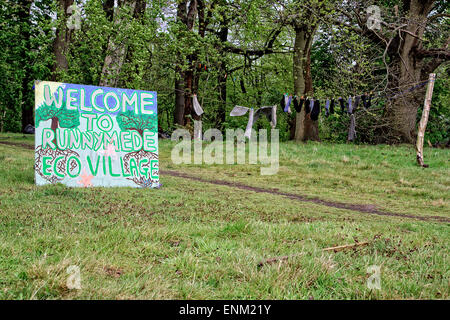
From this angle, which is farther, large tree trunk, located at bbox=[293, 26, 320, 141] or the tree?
large tree trunk, located at bbox=[293, 26, 320, 141]

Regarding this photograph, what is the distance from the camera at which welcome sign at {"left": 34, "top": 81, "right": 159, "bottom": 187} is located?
881 cm

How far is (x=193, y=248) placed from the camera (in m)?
3.92

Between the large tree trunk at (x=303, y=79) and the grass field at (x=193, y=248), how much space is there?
13.0 meters

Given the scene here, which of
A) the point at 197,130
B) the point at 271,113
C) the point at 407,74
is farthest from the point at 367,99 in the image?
the point at 197,130

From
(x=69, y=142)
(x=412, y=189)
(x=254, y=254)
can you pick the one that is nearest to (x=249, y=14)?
(x=412, y=189)

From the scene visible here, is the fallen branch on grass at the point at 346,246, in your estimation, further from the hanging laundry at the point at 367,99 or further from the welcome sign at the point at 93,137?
the hanging laundry at the point at 367,99

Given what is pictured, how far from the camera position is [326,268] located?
325 cm

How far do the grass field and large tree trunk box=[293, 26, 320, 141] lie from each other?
42.6 ft

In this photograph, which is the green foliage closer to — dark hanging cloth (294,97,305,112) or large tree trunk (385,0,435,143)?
dark hanging cloth (294,97,305,112)

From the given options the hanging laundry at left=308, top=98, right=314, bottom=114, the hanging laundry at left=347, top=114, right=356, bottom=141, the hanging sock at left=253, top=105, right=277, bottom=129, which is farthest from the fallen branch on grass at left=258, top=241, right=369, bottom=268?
the hanging laundry at left=347, top=114, right=356, bottom=141

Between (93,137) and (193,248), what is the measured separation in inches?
244

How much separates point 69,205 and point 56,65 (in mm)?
15449

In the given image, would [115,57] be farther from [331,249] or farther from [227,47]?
[331,249]

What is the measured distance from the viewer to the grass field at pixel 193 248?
9.31ft
